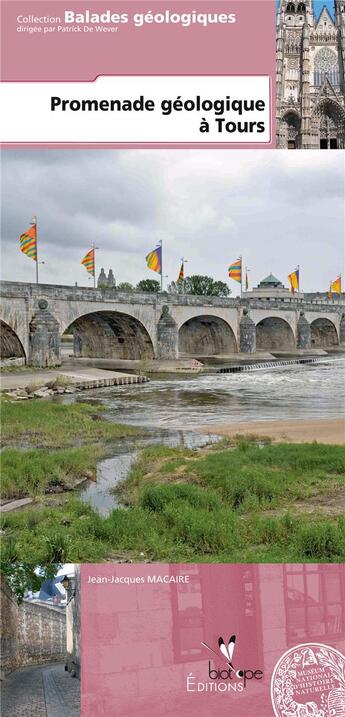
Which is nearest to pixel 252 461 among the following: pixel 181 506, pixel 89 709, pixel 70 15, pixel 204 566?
pixel 181 506

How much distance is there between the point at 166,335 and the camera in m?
45.3

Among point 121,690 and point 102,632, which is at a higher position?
point 102,632

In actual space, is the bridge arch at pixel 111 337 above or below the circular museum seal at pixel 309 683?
above

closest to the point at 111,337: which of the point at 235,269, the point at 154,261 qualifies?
the point at 154,261

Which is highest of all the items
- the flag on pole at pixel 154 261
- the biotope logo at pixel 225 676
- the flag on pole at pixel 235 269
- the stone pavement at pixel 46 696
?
the flag on pole at pixel 154 261

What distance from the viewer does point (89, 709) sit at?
172 inches

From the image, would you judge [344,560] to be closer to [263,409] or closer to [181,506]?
[181,506]

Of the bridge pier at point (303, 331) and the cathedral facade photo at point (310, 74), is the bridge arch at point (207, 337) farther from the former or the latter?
the cathedral facade photo at point (310, 74)

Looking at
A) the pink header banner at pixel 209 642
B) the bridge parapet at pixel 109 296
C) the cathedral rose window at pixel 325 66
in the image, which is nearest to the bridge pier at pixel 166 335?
the bridge parapet at pixel 109 296

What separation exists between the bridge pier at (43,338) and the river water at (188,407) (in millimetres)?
9048

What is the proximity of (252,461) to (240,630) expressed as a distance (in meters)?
5.92

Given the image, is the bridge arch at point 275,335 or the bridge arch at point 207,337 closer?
the bridge arch at point 207,337

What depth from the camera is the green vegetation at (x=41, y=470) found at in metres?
9.47

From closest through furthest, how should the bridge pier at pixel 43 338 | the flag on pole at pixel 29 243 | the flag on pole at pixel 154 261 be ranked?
1. the flag on pole at pixel 29 243
2. the flag on pole at pixel 154 261
3. the bridge pier at pixel 43 338
